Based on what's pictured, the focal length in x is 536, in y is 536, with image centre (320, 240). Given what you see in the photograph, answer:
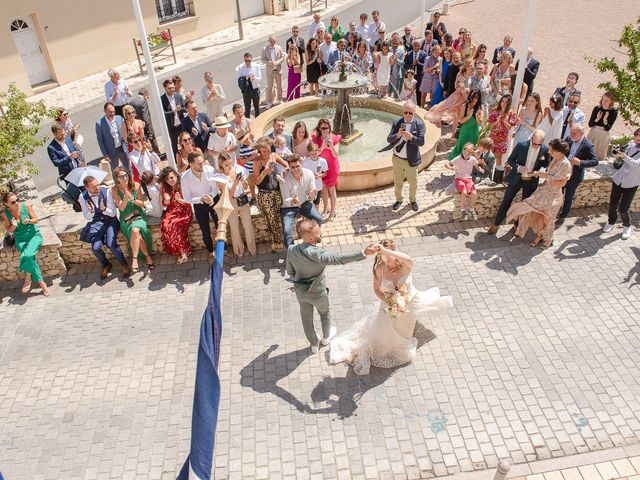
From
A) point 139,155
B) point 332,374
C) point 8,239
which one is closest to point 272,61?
point 139,155

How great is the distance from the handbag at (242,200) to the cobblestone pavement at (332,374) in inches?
40.3

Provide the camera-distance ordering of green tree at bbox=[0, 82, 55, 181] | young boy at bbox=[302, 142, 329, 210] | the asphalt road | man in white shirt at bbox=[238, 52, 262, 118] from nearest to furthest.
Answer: young boy at bbox=[302, 142, 329, 210] → green tree at bbox=[0, 82, 55, 181] → the asphalt road → man in white shirt at bbox=[238, 52, 262, 118]

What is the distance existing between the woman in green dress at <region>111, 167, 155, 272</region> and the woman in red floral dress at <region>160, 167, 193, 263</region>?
0.32m

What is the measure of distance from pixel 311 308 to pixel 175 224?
10.5 feet

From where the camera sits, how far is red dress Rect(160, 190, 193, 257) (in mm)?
8711

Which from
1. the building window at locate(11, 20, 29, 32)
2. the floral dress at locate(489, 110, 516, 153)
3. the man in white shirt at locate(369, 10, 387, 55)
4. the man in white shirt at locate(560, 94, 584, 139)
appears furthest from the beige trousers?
the building window at locate(11, 20, 29, 32)

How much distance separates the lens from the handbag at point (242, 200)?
8564 millimetres

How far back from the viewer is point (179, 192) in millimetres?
8781

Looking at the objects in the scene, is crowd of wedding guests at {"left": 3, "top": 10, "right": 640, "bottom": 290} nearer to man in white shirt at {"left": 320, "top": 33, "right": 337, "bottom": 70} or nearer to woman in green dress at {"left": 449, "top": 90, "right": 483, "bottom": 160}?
woman in green dress at {"left": 449, "top": 90, "right": 483, "bottom": 160}

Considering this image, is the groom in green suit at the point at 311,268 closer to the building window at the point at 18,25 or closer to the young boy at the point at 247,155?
the young boy at the point at 247,155

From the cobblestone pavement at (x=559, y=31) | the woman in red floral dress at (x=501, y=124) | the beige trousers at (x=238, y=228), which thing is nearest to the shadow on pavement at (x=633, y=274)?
the woman in red floral dress at (x=501, y=124)

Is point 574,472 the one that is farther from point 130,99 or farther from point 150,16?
point 150,16

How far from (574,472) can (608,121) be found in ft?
22.6

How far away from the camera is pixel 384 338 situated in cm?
673
